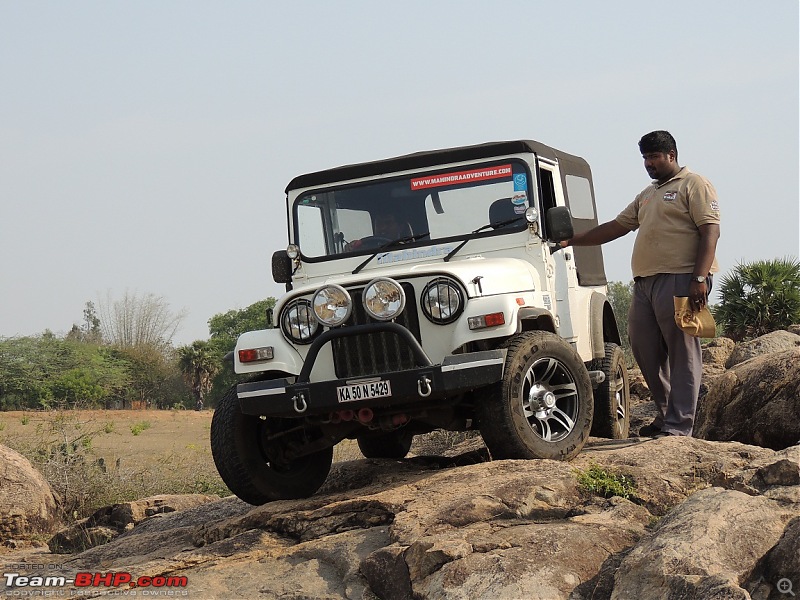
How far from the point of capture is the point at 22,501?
34.2ft

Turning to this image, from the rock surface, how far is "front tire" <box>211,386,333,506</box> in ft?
0.65

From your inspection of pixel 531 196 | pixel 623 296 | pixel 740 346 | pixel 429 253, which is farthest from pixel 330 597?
pixel 623 296

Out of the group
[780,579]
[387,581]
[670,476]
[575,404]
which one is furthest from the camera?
[575,404]

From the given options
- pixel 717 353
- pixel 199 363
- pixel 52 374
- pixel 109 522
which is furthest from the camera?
pixel 199 363

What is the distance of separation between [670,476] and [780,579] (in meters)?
1.80

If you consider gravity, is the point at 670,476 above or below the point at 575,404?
below

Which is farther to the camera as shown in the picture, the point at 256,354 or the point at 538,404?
the point at 256,354

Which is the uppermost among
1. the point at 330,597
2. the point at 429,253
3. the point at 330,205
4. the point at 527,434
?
the point at 330,205

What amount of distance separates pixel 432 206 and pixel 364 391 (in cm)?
187

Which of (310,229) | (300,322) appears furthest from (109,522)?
(300,322)

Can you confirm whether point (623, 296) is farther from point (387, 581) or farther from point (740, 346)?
point (387, 581)

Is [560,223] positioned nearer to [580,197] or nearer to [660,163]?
[660,163]

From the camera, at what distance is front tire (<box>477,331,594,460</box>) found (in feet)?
20.4

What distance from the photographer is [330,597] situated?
5.16 meters
